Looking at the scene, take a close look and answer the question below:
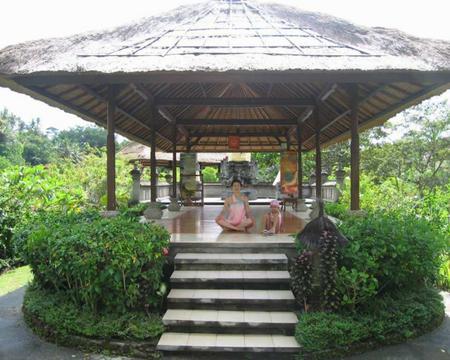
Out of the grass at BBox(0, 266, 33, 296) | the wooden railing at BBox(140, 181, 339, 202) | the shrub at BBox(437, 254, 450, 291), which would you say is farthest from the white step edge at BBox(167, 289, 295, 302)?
the wooden railing at BBox(140, 181, 339, 202)

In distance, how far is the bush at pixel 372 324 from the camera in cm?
395

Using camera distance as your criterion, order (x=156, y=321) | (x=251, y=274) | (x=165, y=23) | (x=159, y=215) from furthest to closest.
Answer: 1. (x=159, y=215)
2. (x=165, y=23)
3. (x=251, y=274)
4. (x=156, y=321)

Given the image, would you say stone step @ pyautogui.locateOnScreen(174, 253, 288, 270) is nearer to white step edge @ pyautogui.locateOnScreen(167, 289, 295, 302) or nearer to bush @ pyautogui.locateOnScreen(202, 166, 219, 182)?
white step edge @ pyautogui.locateOnScreen(167, 289, 295, 302)

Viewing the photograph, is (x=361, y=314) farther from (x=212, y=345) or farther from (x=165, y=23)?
(x=165, y=23)

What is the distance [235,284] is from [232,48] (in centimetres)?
339

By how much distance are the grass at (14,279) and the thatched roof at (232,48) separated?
368 cm

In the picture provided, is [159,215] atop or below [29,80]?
below

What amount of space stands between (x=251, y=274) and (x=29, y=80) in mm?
4083

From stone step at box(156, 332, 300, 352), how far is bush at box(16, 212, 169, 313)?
0.57 m

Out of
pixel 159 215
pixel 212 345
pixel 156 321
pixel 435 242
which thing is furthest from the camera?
pixel 159 215

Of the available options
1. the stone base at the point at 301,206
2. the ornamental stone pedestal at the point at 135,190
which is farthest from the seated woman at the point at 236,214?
the ornamental stone pedestal at the point at 135,190

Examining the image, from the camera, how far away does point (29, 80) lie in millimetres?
5410

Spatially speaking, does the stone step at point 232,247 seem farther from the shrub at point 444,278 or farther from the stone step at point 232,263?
the shrub at point 444,278

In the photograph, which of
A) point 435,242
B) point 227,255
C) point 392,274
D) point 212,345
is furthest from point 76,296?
point 435,242
